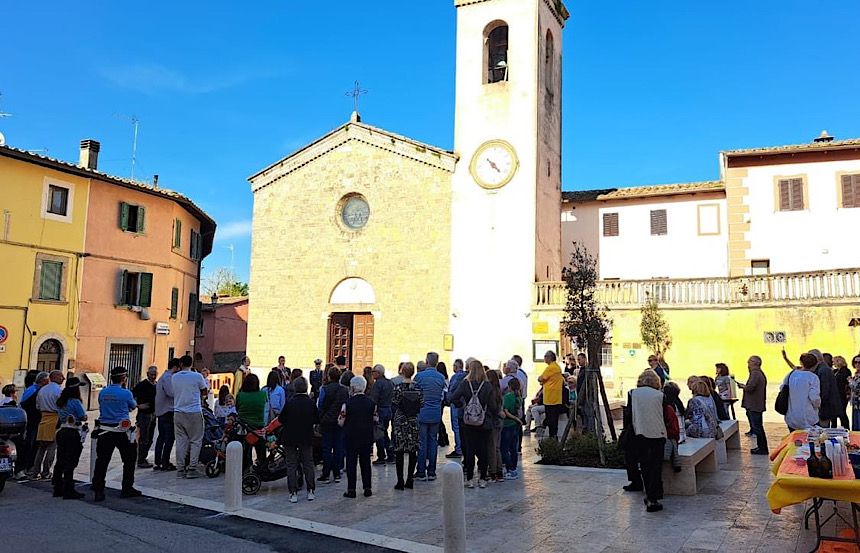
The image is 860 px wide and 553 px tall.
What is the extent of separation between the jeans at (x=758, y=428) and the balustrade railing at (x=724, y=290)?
7237 millimetres

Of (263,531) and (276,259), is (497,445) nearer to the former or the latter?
(263,531)

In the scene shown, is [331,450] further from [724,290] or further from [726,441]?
[724,290]

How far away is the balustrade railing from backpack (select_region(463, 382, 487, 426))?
1186 cm

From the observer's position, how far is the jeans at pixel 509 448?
361 inches

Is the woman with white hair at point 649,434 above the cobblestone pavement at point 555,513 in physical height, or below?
above

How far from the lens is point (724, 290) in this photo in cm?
1795

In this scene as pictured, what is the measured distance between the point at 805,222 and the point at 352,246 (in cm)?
1502

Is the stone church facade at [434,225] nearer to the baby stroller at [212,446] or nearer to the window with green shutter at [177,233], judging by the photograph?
the window with green shutter at [177,233]

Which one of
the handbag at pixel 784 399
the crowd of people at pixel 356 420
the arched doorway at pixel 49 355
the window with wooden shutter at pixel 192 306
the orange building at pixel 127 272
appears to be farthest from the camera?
the window with wooden shutter at pixel 192 306

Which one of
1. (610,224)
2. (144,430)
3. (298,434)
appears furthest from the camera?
(610,224)

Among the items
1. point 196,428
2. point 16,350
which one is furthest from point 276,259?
point 196,428

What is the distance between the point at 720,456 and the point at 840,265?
45.0ft

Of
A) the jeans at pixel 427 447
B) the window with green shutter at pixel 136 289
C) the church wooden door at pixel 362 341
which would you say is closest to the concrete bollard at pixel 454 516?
the jeans at pixel 427 447

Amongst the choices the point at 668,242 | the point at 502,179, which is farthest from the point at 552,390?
the point at 668,242
